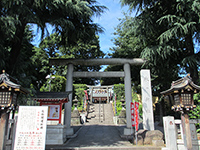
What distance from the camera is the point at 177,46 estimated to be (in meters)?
9.15

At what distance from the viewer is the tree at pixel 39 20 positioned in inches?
243

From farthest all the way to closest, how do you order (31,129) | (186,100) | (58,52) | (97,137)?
(58,52)
(97,137)
(186,100)
(31,129)

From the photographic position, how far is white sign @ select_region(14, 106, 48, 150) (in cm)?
435

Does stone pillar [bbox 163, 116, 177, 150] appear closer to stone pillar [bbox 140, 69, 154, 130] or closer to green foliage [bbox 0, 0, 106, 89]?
stone pillar [bbox 140, 69, 154, 130]

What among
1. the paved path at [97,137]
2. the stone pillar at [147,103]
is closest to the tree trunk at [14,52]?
the paved path at [97,137]

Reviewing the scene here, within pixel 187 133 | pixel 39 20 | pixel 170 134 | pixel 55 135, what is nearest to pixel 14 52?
pixel 39 20

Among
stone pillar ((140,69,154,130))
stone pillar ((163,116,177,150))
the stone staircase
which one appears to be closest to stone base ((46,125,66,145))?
stone pillar ((140,69,154,130))

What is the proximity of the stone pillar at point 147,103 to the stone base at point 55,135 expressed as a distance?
15.6ft

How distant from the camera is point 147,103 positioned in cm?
918

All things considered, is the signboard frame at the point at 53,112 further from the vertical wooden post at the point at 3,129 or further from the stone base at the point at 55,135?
the vertical wooden post at the point at 3,129

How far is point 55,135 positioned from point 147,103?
5.62m

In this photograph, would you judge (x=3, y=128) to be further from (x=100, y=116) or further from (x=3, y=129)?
(x=100, y=116)

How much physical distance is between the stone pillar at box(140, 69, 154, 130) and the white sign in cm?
625

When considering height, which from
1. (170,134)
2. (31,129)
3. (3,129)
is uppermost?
(31,129)
